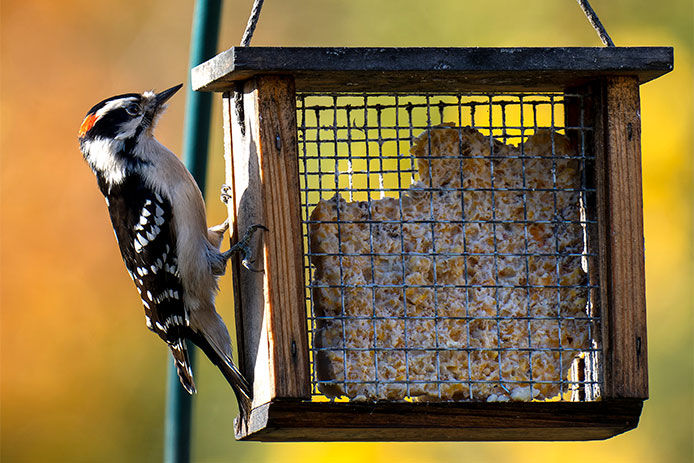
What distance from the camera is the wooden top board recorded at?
10.1 feet

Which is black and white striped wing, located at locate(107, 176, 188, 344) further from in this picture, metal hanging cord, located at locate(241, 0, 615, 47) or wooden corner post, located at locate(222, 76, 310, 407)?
metal hanging cord, located at locate(241, 0, 615, 47)

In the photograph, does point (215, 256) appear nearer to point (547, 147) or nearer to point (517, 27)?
point (547, 147)

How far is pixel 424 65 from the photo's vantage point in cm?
311

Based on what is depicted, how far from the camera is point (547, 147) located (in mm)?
3514

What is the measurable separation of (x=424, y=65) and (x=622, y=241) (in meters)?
0.76

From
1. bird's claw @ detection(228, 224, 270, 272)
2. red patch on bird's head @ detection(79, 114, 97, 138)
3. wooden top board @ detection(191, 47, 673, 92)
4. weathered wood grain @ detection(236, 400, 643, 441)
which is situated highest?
red patch on bird's head @ detection(79, 114, 97, 138)

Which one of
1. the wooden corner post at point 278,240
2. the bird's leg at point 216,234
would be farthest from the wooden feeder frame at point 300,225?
the bird's leg at point 216,234

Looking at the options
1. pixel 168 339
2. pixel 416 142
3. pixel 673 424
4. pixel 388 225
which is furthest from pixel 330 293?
pixel 673 424

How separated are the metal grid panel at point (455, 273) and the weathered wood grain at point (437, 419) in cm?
11

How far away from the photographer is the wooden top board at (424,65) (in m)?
3.08

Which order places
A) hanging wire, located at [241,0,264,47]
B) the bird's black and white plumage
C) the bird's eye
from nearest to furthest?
hanging wire, located at [241,0,264,47] < the bird's black and white plumage < the bird's eye

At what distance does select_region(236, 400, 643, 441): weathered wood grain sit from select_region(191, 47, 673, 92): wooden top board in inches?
34.4

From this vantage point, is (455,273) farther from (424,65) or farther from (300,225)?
(424,65)

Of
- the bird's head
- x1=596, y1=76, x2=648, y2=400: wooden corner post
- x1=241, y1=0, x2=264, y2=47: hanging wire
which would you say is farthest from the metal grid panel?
the bird's head
